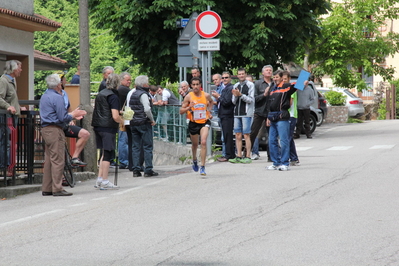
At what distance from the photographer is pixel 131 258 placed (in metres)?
6.43

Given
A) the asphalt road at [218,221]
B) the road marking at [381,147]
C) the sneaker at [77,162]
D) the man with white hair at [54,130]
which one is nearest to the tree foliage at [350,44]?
the road marking at [381,147]

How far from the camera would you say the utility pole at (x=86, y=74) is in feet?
46.2

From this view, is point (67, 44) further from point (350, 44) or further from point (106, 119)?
point (106, 119)

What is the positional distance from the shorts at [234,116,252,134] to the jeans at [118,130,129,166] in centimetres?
235

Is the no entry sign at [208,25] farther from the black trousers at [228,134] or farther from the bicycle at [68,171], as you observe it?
the bicycle at [68,171]

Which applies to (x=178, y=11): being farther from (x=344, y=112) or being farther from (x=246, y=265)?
(x=246, y=265)

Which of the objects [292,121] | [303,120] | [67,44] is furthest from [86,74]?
[67,44]

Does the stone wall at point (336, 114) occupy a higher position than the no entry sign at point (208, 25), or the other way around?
the no entry sign at point (208, 25)

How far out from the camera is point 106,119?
11875mm

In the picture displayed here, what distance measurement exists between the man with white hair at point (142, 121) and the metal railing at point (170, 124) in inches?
196

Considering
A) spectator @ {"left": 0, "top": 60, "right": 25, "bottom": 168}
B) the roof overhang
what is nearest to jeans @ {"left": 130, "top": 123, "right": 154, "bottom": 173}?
spectator @ {"left": 0, "top": 60, "right": 25, "bottom": 168}

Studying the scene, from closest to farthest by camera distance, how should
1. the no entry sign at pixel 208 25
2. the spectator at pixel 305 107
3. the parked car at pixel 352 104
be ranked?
the no entry sign at pixel 208 25
the spectator at pixel 305 107
the parked car at pixel 352 104

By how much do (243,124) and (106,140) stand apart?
4746 mm

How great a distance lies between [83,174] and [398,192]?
599 cm
